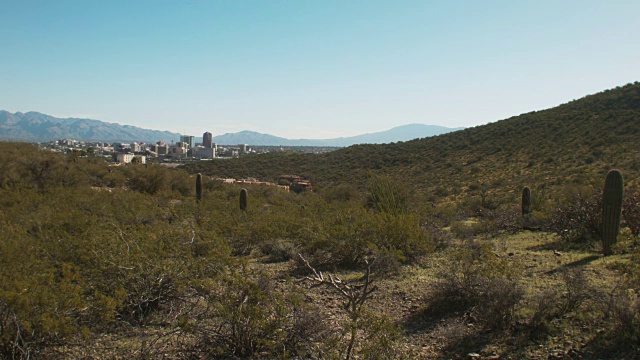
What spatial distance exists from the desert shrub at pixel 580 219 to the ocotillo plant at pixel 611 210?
0.82 meters

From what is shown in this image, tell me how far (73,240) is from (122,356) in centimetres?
336

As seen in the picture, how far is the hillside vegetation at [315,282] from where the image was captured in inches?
208

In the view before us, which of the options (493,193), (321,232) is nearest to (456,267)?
(321,232)

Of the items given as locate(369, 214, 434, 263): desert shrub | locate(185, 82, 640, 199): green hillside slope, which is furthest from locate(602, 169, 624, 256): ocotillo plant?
locate(185, 82, 640, 199): green hillside slope

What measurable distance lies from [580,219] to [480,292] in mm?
6079

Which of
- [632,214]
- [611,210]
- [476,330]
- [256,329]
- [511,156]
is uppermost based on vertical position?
[511,156]

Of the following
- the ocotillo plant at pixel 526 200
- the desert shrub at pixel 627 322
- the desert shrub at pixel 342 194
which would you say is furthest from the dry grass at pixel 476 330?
the desert shrub at pixel 342 194

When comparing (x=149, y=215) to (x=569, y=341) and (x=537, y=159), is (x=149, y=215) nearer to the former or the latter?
(x=569, y=341)

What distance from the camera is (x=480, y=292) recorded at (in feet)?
21.6

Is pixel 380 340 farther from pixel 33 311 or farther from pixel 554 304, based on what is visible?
pixel 33 311

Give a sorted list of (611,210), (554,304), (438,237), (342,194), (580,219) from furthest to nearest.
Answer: (342,194) < (438,237) < (580,219) < (611,210) < (554,304)

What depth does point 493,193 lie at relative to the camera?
23656 millimetres

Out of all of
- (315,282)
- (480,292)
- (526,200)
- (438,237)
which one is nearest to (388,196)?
(438,237)

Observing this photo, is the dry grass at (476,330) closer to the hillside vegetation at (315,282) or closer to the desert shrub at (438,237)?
the hillside vegetation at (315,282)
